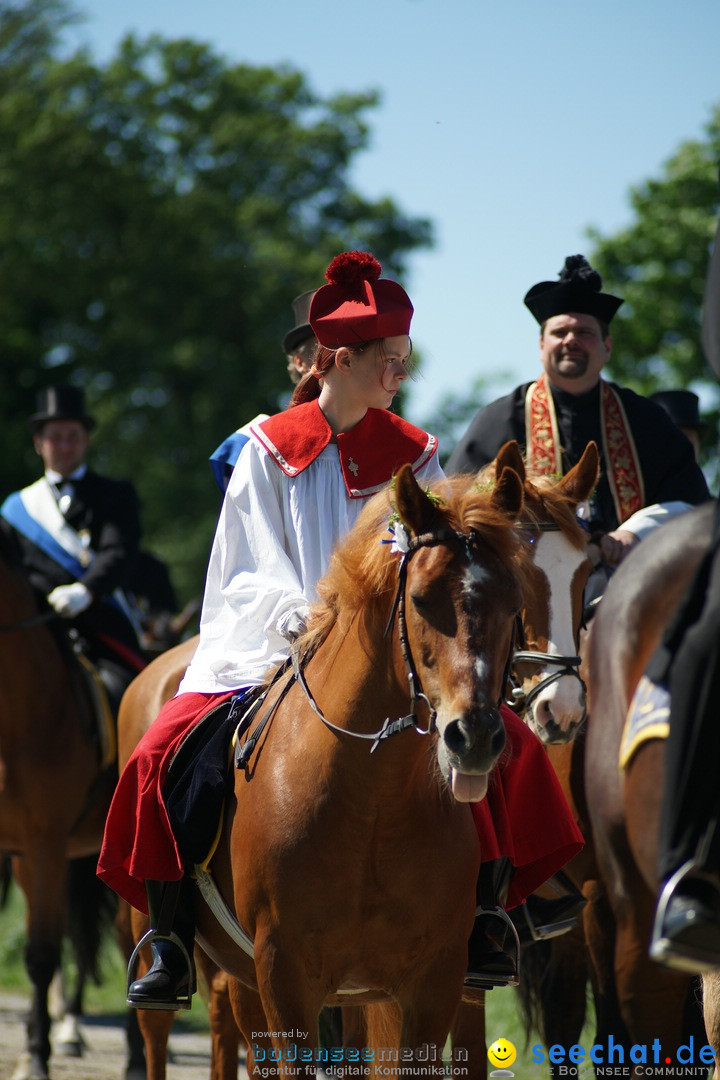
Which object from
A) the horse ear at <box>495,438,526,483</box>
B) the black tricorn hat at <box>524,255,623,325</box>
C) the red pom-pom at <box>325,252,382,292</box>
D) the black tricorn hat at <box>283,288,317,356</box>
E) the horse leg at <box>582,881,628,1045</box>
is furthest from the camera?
the black tricorn hat at <box>283,288,317,356</box>

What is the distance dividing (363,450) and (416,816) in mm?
1462

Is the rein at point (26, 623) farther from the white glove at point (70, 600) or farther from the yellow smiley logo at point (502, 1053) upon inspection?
the yellow smiley logo at point (502, 1053)

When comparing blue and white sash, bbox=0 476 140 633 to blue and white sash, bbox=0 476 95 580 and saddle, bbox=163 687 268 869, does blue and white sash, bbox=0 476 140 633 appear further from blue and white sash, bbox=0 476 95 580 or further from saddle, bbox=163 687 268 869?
saddle, bbox=163 687 268 869

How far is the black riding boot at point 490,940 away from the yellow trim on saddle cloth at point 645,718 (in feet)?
3.12

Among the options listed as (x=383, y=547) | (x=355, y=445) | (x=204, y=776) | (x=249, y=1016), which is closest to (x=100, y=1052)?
(x=249, y=1016)

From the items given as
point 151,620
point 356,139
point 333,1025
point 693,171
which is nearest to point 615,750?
point 333,1025

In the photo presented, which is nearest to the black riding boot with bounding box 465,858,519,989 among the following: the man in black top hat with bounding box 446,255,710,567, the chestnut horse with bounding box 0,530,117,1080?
the man in black top hat with bounding box 446,255,710,567

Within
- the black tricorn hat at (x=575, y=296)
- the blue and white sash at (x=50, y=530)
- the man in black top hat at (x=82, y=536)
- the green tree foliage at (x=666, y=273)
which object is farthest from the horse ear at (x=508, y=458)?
the green tree foliage at (x=666, y=273)

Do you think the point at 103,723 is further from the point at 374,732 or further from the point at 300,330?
the point at 374,732

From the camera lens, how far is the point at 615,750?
4.15 metres

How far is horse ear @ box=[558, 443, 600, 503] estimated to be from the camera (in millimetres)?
5805

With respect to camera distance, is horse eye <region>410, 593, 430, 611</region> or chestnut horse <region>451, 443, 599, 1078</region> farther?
chestnut horse <region>451, 443, 599, 1078</region>

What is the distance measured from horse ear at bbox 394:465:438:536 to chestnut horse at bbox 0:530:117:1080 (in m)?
5.07

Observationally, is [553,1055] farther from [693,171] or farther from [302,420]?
[693,171]
